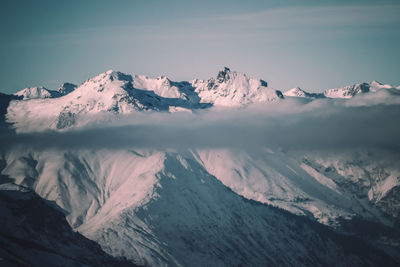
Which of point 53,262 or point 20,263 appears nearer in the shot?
point 20,263

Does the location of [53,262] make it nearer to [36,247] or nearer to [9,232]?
[36,247]

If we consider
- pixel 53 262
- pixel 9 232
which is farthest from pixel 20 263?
pixel 9 232

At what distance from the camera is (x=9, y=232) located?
19938 centimetres

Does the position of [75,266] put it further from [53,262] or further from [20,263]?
[20,263]

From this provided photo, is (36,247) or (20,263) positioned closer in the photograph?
(20,263)

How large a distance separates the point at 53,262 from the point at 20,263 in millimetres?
20667

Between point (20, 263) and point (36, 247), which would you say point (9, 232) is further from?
point (20, 263)

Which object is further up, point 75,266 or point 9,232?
point 9,232

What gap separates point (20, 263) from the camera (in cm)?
17262

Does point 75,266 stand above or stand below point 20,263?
below

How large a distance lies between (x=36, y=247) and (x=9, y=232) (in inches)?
631

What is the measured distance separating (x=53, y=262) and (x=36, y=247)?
46.5ft

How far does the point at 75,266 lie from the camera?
196500 millimetres

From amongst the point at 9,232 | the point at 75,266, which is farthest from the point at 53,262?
the point at 9,232
